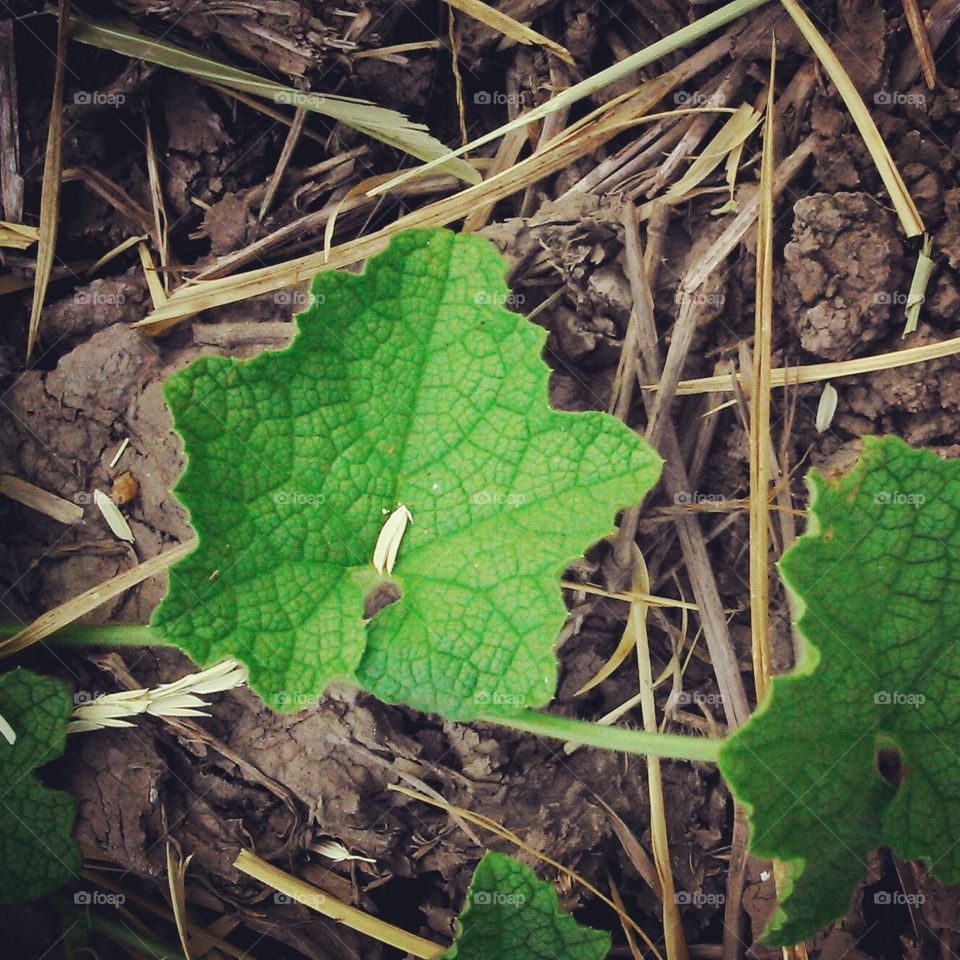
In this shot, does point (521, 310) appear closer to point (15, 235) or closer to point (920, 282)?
point (920, 282)

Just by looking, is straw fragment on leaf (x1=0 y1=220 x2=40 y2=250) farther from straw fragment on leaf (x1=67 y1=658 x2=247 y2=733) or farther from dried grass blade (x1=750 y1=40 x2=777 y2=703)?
dried grass blade (x1=750 y1=40 x2=777 y2=703)

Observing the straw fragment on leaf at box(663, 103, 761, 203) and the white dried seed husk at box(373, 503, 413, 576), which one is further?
the straw fragment on leaf at box(663, 103, 761, 203)

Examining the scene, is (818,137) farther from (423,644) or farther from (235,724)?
(235,724)

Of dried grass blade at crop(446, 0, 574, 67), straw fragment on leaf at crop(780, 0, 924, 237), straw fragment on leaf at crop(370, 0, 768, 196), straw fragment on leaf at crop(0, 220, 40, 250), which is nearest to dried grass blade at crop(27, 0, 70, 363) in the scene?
straw fragment on leaf at crop(0, 220, 40, 250)

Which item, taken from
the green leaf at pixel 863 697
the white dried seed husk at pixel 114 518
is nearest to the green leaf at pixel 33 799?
the white dried seed husk at pixel 114 518

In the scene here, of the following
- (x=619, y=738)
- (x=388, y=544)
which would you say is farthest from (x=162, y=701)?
A: (x=619, y=738)

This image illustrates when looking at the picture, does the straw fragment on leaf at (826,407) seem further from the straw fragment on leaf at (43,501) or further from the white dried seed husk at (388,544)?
the straw fragment on leaf at (43,501)
